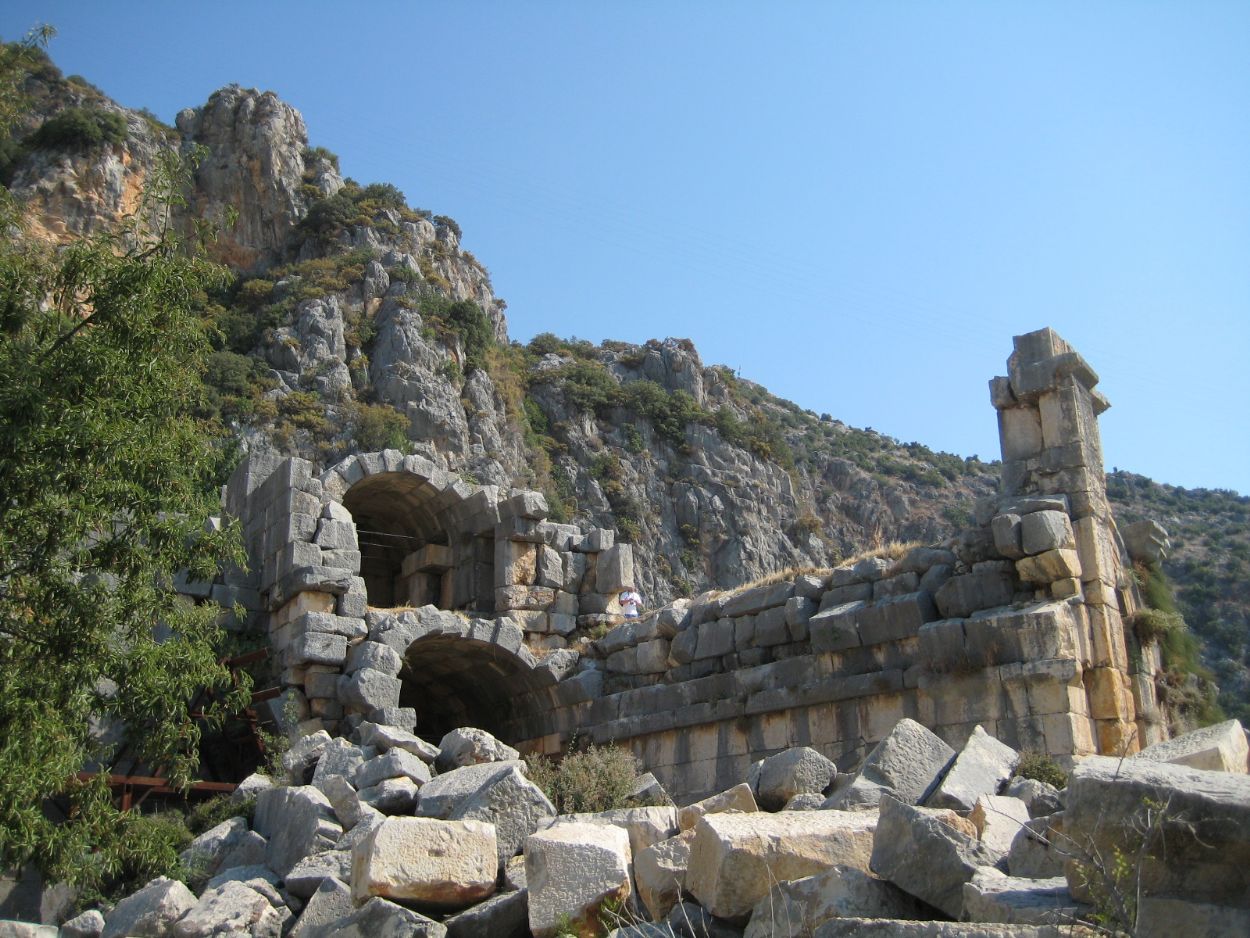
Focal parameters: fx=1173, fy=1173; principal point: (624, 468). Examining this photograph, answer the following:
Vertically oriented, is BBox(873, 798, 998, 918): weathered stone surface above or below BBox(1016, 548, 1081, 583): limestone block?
below

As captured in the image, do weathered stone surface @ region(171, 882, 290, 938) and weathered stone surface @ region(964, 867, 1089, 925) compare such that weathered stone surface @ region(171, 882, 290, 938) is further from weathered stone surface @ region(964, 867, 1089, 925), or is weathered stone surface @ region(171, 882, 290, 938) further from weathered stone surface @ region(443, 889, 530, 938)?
weathered stone surface @ region(964, 867, 1089, 925)

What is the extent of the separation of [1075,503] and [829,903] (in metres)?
7.61

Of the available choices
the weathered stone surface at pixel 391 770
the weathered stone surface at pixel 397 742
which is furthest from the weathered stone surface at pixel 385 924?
the weathered stone surface at pixel 397 742

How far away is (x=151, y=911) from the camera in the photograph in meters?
8.04

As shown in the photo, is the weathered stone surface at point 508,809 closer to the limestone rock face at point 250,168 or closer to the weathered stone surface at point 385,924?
the weathered stone surface at point 385,924

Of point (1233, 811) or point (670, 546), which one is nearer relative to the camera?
point (1233, 811)

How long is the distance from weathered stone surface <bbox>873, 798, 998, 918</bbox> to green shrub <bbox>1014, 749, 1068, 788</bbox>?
13.4 ft

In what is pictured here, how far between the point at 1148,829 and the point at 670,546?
4043 cm

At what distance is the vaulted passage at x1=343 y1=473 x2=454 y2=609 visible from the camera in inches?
675

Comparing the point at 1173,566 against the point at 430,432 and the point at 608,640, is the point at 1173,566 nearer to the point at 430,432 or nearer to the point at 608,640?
the point at 430,432

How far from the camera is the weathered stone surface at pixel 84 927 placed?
8664 millimetres

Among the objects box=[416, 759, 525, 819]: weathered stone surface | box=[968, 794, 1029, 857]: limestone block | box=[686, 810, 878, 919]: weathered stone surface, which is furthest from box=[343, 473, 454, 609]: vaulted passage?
box=[686, 810, 878, 919]: weathered stone surface

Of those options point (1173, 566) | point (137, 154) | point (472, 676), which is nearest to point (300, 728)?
point (472, 676)

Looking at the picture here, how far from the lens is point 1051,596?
11195mm
